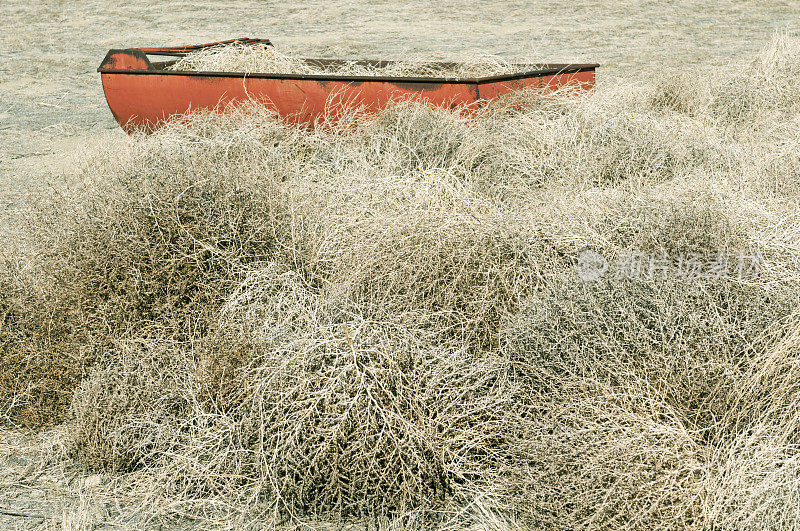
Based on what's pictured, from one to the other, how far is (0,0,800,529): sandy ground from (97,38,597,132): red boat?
563 millimetres

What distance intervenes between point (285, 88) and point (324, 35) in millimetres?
10486

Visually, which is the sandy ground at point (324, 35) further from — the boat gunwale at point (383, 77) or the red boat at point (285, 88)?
the boat gunwale at point (383, 77)

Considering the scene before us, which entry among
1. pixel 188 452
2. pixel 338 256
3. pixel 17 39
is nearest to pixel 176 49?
pixel 338 256

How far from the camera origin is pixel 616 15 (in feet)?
58.8

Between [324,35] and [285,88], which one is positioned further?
[324,35]

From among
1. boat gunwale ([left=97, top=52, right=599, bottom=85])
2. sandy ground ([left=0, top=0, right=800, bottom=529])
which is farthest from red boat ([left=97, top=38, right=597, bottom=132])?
sandy ground ([left=0, top=0, right=800, bottom=529])

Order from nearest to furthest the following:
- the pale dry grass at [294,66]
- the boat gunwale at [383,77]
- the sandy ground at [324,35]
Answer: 1. the boat gunwale at [383,77]
2. the pale dry grass at [294,66]
3. the sandy ground at [324,35]

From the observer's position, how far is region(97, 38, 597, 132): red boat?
6289mm

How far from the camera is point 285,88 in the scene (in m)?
6.71

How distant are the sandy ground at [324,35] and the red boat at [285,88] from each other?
1.85 feet

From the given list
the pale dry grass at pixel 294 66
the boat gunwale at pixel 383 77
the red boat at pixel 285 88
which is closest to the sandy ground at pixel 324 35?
the red boat at pixel 285 88

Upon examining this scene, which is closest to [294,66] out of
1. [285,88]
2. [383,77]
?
[285,88]

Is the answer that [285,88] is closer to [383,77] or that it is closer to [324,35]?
[383,77]

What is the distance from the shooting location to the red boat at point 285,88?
6.29 meters
